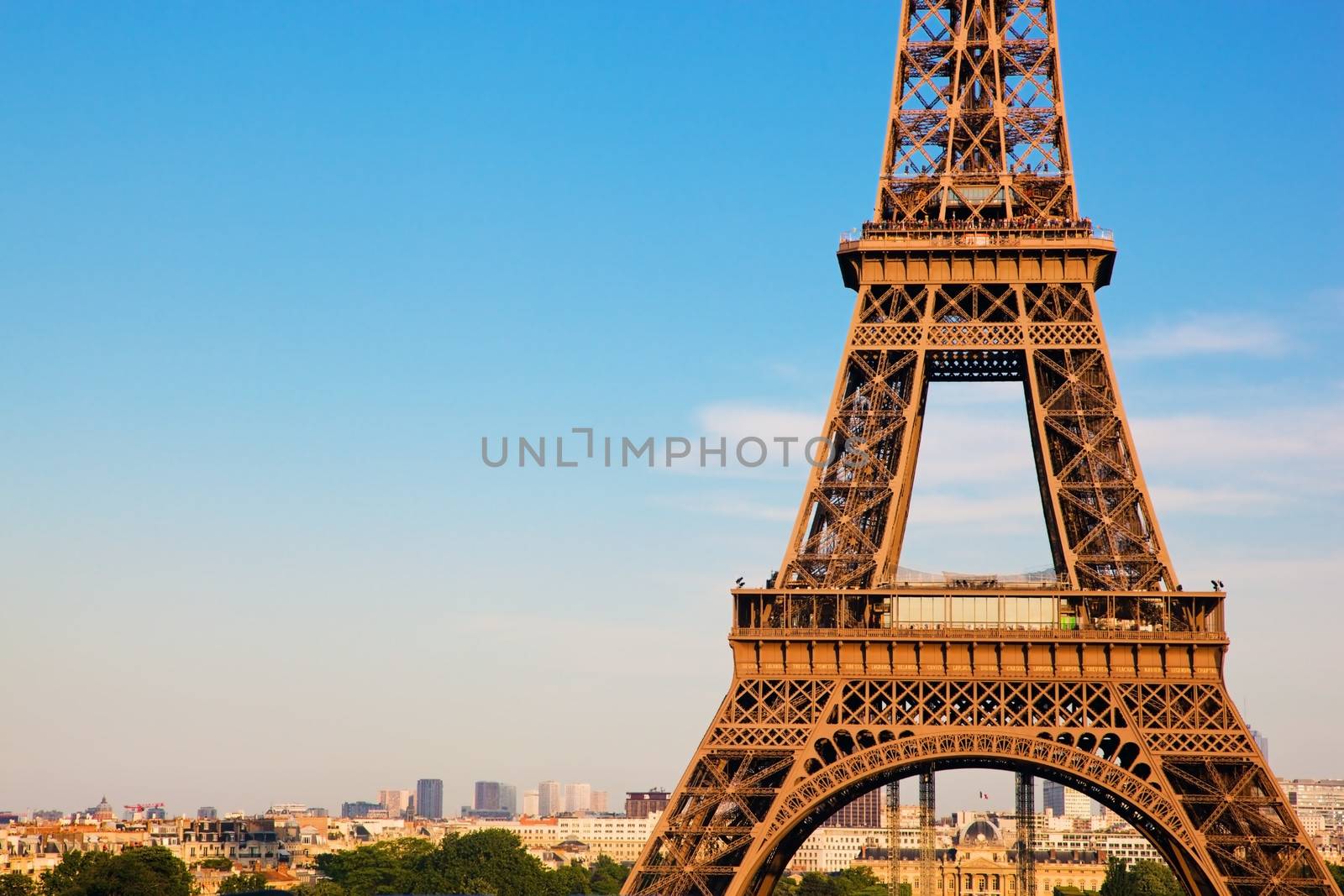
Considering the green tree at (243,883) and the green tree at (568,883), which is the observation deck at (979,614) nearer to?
the green tree at (243,883)

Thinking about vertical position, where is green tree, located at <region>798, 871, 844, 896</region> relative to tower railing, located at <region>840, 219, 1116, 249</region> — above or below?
below

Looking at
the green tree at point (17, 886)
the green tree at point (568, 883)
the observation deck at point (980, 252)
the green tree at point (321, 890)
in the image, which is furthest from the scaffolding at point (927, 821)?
the green tree at point (568, 883)

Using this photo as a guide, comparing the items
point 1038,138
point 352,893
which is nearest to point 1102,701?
point 1038,138

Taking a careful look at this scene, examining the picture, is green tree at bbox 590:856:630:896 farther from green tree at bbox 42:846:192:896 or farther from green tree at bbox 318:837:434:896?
green tree at bbox 42:846:192:896

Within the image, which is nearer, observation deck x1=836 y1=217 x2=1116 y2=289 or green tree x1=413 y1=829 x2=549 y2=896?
observation deck x1=836 y1=217 x2=1116 y2=289

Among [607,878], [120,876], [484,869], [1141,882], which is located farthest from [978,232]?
[607,878]

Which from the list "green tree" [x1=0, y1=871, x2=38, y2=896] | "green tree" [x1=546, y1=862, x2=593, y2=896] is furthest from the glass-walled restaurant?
"green tree" [x1=546, y1=862, x2=593, y2=896]
